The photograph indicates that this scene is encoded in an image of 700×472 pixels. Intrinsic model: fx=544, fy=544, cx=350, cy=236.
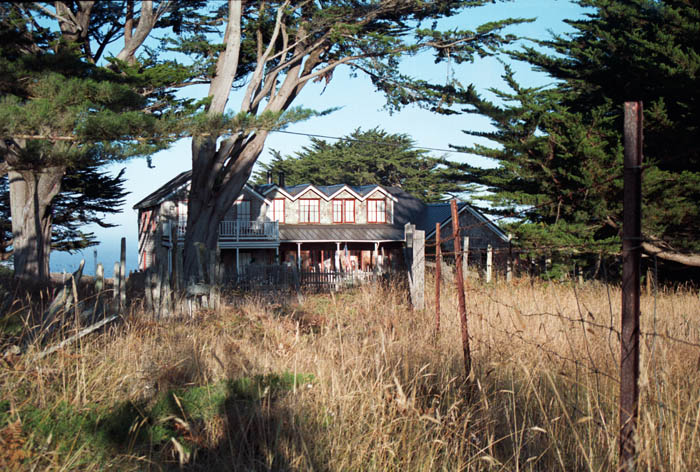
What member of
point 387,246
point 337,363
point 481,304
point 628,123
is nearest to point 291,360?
point 337,363

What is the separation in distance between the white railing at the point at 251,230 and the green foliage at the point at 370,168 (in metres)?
21.0

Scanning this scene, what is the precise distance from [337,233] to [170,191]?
10.4 m

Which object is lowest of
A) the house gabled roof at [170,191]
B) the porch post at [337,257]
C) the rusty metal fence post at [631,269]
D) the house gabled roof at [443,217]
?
the porch post at [337,257]

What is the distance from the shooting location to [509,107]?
16734 millimetres

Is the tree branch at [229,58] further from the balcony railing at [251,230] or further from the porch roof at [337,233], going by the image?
the porch roof at [337,233]

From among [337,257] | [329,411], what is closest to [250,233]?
[337,257]

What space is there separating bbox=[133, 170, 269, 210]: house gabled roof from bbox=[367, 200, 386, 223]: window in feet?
22.2

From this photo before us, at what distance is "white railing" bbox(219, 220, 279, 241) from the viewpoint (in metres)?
32.5

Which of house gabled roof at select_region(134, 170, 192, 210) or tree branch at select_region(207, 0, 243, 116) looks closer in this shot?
tree branch at select_region(207, 0, 243, 116)

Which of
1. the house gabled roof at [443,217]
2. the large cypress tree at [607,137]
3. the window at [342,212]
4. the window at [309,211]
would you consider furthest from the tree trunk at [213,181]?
the window at [342,212]

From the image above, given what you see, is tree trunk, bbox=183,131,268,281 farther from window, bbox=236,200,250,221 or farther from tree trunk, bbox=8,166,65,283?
window, bbox=236,200,250,221

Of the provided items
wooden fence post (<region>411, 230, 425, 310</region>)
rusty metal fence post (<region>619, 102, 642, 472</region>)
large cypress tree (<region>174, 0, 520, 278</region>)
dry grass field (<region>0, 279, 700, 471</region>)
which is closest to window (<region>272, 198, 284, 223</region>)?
large cypress tree (<region>174, 0, 520, 278</region>)

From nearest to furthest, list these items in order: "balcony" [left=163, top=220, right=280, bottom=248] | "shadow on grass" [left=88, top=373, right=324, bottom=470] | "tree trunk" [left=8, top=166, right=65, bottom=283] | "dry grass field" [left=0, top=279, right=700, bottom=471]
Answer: "dry grass field" [left=0, top=279, right=700, bottom=471] → "shadow on grass" [left=88, top=373, right=324, bottom=470] → "tree trunk" [left=8, top=166, right=65, bottom=283] → "balcony" [left=163, top=220, right=280, bottom=248]

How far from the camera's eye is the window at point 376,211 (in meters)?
36.0
